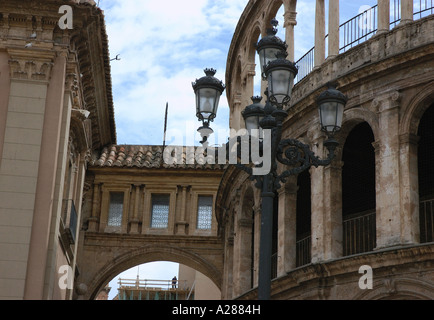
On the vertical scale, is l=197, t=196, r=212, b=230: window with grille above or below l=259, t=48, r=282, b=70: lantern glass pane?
above

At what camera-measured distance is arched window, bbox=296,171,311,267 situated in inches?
942

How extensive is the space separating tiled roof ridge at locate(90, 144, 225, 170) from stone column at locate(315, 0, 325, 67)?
11.7 meters

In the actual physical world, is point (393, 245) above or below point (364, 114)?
below

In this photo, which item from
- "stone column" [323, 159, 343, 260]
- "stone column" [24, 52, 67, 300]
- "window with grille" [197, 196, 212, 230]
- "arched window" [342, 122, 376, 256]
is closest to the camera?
"stone column" [24, 52, 67, 300]

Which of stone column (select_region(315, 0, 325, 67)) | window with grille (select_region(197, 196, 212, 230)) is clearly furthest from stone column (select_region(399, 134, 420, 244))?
window with grille (select_region(197, 196, 212, 230))

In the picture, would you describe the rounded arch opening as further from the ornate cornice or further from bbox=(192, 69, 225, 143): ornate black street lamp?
bbox=(192, 69, 225, 143): ornate black street lamp

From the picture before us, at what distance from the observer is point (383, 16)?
21.1m

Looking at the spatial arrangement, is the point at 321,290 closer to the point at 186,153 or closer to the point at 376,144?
the point at 376,144

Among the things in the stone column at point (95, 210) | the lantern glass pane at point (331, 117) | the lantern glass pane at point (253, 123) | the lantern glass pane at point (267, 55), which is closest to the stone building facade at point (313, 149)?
the lantern glass pane at point (331, 117)

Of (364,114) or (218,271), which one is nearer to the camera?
(364,114)

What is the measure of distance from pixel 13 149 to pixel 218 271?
16.3 m

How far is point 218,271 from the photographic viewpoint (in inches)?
1342
